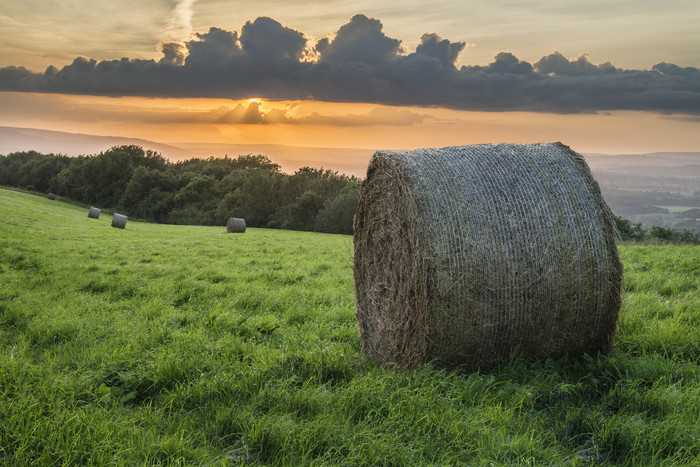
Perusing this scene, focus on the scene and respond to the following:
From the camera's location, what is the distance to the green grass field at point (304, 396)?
12.1 feet

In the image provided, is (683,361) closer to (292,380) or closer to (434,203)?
(434,203)

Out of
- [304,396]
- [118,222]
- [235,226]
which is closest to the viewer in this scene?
[304,396]

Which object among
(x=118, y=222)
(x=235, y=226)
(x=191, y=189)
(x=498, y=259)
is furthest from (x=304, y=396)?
(x=191, y=189)

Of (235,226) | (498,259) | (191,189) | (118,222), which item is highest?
(191,189)

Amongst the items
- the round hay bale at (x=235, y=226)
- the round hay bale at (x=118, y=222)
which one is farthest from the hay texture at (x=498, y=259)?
the round hay bale at (x=118, y=222)

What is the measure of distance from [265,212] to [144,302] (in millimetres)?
59360

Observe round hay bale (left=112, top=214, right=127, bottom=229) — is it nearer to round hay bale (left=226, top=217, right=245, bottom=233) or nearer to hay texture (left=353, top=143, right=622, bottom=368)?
round hay bale (left=226, top=217, right=245, bottom=233)

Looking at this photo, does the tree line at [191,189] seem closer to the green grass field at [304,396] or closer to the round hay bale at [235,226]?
the round hay bale at [235,226]

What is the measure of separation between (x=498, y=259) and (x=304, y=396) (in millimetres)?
2283

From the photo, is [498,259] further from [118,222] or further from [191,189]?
[191,189]

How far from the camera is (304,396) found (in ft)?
14.5

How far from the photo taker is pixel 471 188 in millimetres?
5426

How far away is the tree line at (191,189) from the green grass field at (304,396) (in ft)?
169

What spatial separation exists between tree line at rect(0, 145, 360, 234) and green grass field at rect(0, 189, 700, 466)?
51.4 m
